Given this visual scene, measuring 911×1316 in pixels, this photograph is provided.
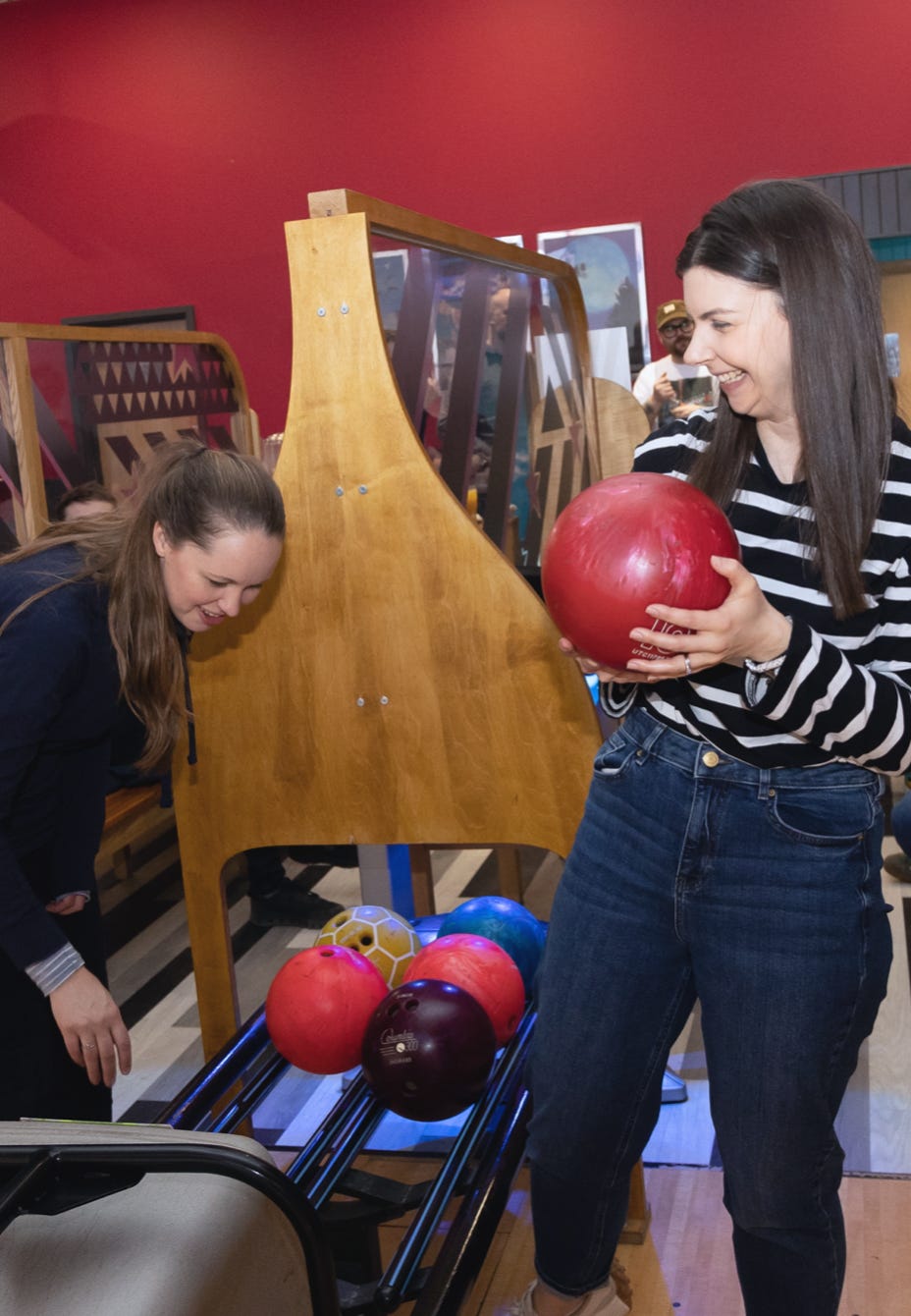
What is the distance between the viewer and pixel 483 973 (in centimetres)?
234

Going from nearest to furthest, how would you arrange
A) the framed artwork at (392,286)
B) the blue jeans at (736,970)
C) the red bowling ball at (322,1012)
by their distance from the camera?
1. the blue jeans at (736,970)
2. the red bowling ball at (322,1012)
3. the framed artwork at (392,286)

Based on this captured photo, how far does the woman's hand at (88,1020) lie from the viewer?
1.96 meters

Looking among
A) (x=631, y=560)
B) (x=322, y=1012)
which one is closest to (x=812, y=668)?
(x=631, y=560)

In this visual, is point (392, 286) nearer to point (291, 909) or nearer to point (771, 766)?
point (771, 766)

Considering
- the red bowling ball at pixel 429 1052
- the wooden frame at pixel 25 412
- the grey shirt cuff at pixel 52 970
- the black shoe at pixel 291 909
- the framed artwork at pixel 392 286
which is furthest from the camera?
the black shoe at pixel 291 909

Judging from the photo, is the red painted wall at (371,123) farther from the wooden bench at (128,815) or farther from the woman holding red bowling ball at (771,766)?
the woman holding red bowling ball at (771,766)

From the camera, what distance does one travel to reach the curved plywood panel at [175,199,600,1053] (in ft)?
6.98

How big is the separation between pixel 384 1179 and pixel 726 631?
4.16ft

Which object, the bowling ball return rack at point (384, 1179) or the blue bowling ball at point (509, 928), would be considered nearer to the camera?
the bowling ball return rack at point (384, 1179)

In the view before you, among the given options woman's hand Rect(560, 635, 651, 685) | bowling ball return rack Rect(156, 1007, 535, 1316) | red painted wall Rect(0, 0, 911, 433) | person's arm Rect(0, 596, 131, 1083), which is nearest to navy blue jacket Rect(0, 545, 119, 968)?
person's arm Rect(0, 596, 131, 1083)

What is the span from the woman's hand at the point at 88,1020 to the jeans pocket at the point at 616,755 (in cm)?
84

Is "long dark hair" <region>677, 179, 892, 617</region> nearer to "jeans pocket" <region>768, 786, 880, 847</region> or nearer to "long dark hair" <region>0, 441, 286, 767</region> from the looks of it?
"jeans pocket" <region>768, 786, 880, 847</region>

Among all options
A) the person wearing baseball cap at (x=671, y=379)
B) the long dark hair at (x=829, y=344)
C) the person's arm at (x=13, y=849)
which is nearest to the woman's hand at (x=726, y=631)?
the long dark hair at (x=829, y=344)

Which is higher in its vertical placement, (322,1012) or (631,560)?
(631,560)
